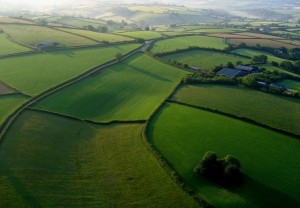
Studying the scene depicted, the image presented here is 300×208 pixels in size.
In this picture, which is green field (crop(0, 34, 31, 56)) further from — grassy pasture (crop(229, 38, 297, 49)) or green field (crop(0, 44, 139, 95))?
grassy pasture (crop(229, 38, 297, 49))

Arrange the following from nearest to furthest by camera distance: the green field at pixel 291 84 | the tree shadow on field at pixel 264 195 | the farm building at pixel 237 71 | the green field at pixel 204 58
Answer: the tree shadow on field at pixel 264 195 → the green field at pixel 291 84 → the farm building at pixel 237 71 → the green field at pixel 204 58

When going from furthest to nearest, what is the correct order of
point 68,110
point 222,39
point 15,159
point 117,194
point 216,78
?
1. point 222,39
2. point 216,78
3. point 68,110
4. point 15,159
5. point 117,194

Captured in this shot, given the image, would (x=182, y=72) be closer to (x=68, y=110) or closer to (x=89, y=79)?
(x=89, y=79)

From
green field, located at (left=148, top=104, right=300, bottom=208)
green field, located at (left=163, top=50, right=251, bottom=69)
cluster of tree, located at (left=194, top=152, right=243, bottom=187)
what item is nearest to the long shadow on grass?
green field, located at (left=148, top=104, right=300, bottom=208)

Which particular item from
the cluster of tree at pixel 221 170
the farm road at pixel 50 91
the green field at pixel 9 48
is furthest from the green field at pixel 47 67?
the cluster of tree at pixel 221 170

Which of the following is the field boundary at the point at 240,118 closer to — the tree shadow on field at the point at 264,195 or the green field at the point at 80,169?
the green field at the point at 80,169

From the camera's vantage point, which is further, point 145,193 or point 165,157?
point 165,157

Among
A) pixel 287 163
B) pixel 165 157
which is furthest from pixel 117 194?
pixel 287 163

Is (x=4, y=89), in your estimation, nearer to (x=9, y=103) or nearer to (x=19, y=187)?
(x=9, y=103)
